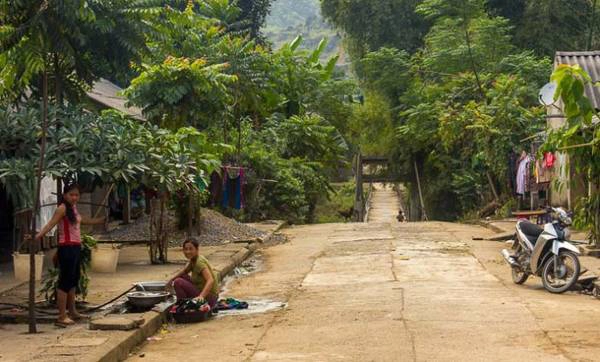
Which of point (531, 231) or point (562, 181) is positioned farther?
point (562, 181)

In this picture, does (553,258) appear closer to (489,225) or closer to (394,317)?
(394,317)

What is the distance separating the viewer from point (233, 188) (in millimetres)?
27344

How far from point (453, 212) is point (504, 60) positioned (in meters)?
7.67

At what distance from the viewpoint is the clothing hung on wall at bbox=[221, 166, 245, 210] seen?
26.5 m

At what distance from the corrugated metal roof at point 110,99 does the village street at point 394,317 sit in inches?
295

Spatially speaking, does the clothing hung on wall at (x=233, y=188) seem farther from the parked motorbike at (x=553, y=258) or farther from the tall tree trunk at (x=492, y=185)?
the parked motorbike at (x=553, y=258)

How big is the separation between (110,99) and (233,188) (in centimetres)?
438

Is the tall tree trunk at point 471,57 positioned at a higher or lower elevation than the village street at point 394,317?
higher

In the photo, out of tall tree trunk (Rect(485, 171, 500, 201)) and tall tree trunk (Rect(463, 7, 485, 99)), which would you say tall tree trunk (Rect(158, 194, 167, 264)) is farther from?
tall tree trunk (Rect(463, 7, 485, 99))

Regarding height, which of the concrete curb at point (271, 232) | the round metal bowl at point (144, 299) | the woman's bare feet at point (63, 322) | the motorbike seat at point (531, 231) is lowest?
the woman's bare feet at point (63, 322)

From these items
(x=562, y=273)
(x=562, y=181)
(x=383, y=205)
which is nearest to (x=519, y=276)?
(x=562, y=273)

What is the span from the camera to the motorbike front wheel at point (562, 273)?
1326cm

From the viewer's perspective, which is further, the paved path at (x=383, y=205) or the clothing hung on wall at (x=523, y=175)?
the paved path at (x=383, y=205)

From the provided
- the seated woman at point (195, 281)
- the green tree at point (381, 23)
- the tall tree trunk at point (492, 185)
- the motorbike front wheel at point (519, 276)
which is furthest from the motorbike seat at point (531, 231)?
the green tree at point (381, 23)
